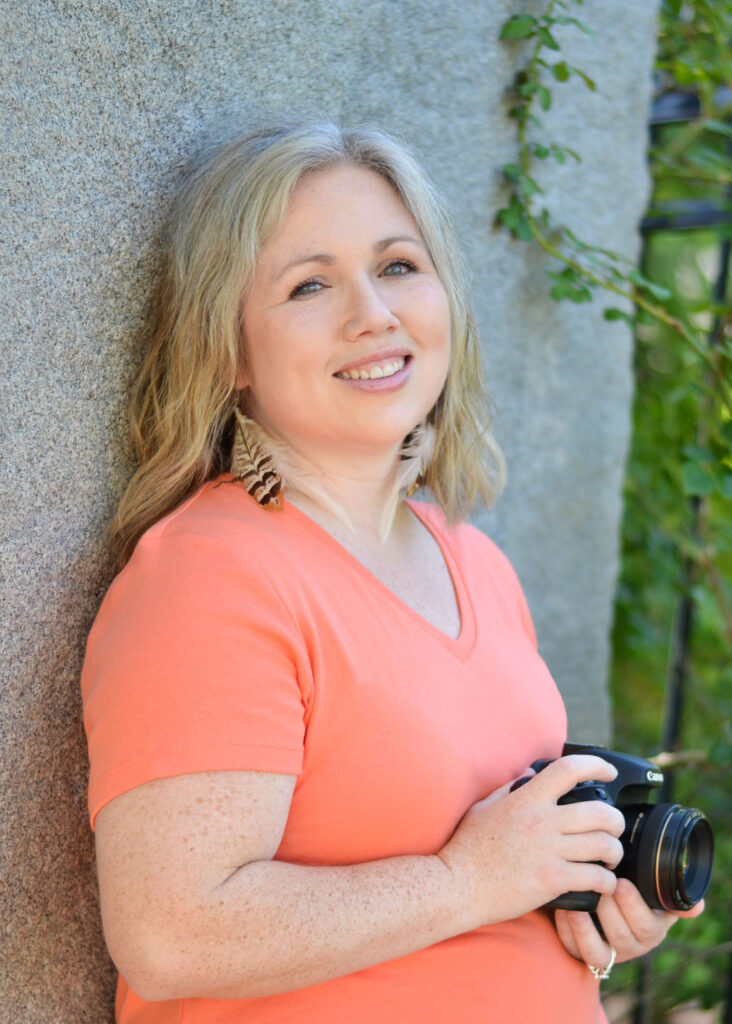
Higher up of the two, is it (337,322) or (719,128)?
(719,128)

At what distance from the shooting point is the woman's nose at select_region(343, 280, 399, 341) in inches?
57.6

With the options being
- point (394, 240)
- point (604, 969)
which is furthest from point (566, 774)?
point (394, 240)

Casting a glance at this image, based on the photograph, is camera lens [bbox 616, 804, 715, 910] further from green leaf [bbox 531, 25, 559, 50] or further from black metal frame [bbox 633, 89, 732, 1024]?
green leaf [bbox 531, 25, 559, 50]

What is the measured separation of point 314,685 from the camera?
4.26 ft

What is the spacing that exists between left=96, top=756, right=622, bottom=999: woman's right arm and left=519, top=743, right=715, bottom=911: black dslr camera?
6.7 inches

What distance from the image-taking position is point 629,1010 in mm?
2646

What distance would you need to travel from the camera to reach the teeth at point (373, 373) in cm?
150

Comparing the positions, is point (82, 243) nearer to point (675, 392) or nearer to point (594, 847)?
point (594, 847)

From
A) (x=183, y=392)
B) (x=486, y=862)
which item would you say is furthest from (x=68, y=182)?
(x=486, y=862)

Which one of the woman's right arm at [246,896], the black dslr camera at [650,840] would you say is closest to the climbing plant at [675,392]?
the black dslr camera at [650,840]

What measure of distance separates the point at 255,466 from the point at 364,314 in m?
0.26

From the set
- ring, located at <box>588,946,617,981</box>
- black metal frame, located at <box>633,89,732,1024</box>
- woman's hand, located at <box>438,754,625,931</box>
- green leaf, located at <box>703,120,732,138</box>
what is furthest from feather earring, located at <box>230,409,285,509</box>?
black metal frame, located at <box>633,89,732,1024</box>

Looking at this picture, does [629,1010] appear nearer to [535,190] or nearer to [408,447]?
[408,447]

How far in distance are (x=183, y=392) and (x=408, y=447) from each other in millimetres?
440
